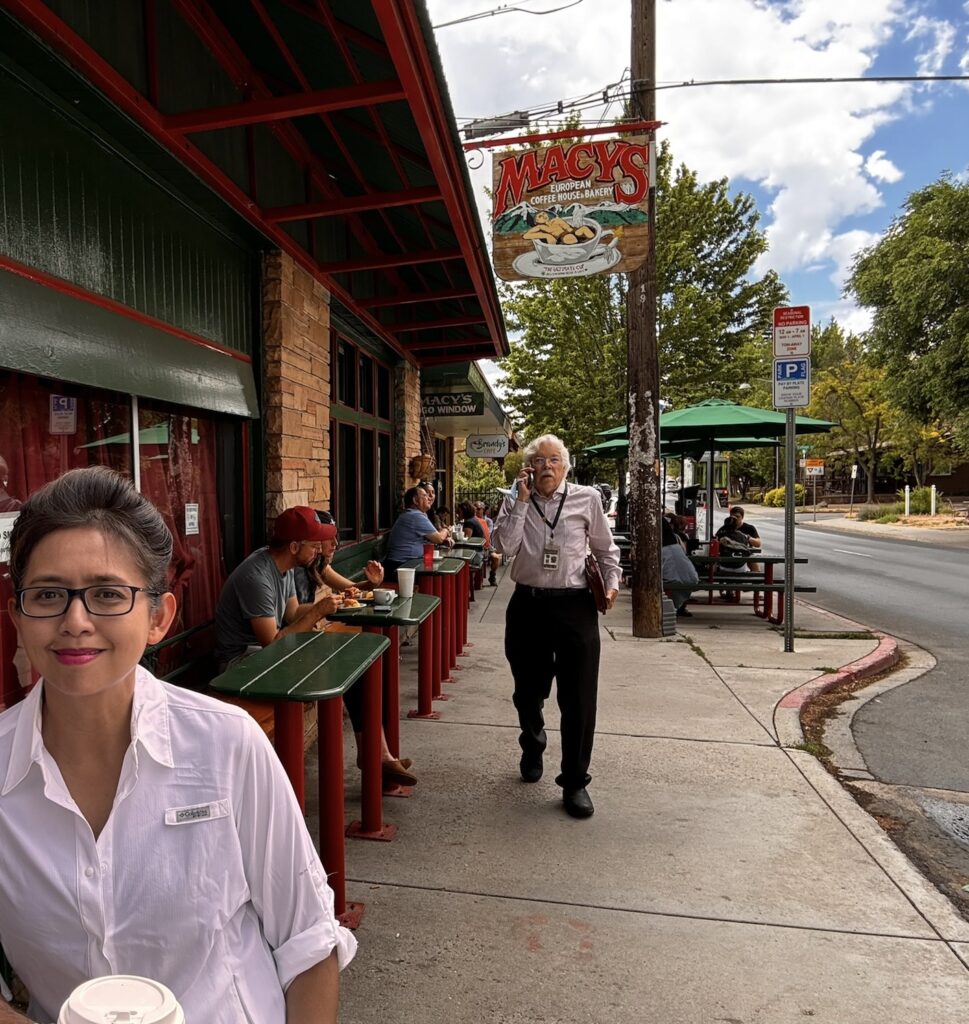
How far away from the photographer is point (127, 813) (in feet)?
3.92

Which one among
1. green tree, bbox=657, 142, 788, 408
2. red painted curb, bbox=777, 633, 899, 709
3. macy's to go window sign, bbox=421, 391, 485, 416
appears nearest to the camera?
red painted curb, bbox=777, 633, 899, 709

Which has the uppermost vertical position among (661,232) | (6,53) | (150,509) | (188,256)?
(661,232)

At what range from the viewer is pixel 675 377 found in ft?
63.8

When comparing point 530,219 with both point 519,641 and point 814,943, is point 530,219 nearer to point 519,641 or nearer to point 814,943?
point 519,641

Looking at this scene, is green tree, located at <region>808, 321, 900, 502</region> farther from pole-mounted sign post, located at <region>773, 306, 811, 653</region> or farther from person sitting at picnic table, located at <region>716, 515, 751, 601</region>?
pole-mounted sign post, located at <region>773, 306, 811, 653</region>

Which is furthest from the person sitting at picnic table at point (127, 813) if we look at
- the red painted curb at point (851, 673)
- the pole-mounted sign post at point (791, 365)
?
the pole-mounted sign post at point (791, 365)

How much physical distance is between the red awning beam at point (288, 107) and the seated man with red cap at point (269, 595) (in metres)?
1.74

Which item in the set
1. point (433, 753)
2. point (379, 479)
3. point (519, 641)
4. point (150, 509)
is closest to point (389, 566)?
point (379, 479)

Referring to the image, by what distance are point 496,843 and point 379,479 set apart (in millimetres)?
5242

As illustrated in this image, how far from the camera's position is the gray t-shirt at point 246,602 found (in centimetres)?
359

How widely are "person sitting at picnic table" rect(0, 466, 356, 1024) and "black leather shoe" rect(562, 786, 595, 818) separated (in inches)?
97.1

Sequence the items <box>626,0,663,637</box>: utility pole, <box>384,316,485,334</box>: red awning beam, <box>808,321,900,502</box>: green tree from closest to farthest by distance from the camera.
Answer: <box>384,316,485,334</box>: red awning beam, <box>626,0,663,637</box>: utility pole, <box>808,321,900,502</box>: green tree

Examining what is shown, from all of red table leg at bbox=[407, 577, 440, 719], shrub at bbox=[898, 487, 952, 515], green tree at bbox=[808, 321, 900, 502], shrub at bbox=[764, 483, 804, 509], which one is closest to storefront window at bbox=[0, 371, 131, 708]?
red table leg at bbox=[407, 577, 440, 719]

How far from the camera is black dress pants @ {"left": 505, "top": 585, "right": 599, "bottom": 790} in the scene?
3650 millimetres
